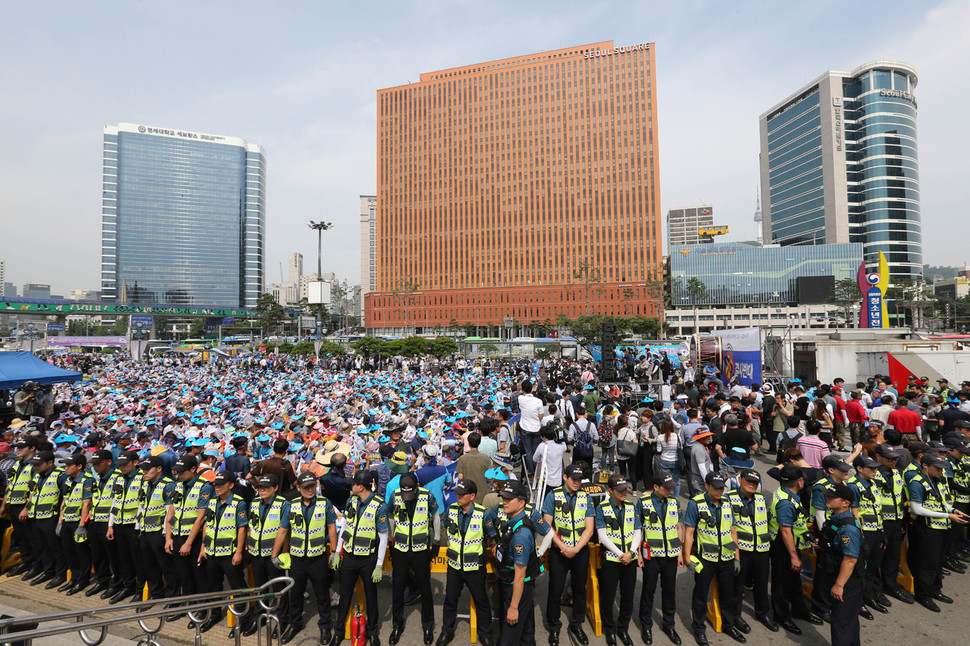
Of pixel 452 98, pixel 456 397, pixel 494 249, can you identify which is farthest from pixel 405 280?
pixel 456 397

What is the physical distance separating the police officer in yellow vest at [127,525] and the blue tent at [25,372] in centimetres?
1091

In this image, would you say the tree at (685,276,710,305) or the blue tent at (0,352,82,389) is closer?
the blue tent at (0,352,82,389)

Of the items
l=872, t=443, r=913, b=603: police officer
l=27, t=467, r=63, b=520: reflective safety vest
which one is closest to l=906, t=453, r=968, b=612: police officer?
l=872, t=443, r=913, b=603: police officer

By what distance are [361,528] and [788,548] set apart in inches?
179

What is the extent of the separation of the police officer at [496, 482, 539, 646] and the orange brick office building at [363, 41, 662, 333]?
9284 cm

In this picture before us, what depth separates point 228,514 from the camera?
17.9 feet

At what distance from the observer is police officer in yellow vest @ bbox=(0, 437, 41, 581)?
22.5ft

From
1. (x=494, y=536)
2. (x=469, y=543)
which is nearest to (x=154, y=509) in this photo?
(x=469, y=543)

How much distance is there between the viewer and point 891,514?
18.5 feet

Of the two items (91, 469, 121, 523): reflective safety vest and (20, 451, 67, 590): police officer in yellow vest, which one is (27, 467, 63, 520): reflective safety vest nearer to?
(20, 451, 67, 590): police officer in yellow vest

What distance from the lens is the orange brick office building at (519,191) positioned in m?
100

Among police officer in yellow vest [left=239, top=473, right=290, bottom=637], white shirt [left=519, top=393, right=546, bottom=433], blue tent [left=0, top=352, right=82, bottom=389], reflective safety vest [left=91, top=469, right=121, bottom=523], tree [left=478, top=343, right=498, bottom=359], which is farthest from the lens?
tree [left=478, top=343, right=498, bottom=359]

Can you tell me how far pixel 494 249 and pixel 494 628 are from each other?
10514 centimetres

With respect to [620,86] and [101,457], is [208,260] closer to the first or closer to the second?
[620,86]
